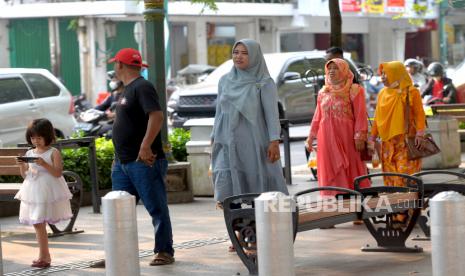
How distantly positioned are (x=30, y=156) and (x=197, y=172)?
444 centimetres

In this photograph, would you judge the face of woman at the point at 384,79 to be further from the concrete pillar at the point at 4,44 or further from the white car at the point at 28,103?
the concrete pillar at the point at 4,44

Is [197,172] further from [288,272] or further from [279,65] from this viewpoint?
[279,65]

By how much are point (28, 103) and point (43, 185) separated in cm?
943

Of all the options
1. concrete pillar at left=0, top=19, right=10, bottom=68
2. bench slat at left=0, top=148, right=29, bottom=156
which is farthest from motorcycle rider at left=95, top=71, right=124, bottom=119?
concrete pillar at left=0, top=19, right=10, bottom=68

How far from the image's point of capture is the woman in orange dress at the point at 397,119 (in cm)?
1050

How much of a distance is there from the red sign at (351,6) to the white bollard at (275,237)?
3818 centimetres

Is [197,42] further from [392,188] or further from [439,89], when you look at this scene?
[392,188]

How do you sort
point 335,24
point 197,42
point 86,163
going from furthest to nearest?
point 197,42, point 335,24, point 86,163

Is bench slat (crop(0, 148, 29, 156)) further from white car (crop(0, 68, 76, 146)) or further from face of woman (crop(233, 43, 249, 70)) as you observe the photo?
white car (crop(0, 68, 76, 146))

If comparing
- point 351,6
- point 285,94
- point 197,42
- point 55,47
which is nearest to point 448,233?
point 285,94

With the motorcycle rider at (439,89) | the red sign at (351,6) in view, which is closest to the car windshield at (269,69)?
the motorcycle rider at (439,89)

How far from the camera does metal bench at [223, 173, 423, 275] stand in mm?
7980

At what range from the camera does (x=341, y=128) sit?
10.5m

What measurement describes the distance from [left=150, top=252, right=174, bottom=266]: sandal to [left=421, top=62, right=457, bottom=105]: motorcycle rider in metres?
11.5
